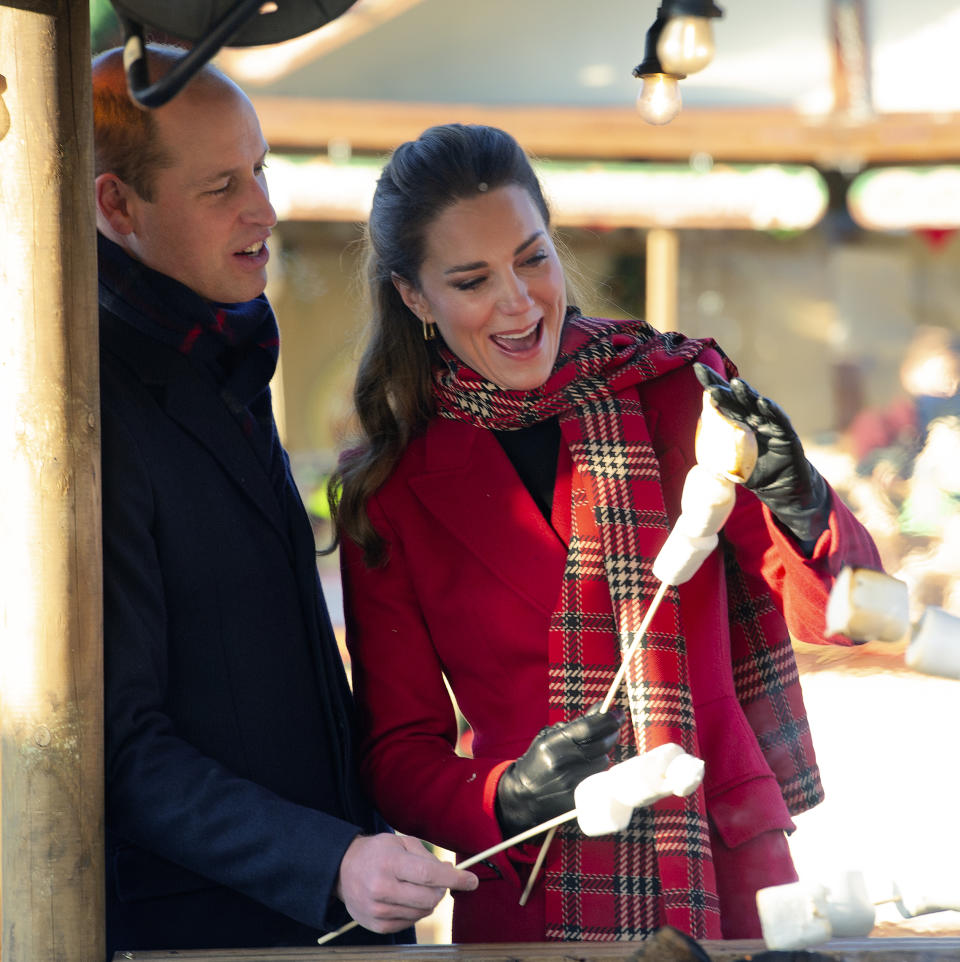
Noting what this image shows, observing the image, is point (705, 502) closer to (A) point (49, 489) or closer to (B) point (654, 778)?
(B) point (654, 778)

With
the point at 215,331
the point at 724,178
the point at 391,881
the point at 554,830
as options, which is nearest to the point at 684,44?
the point at 215,331

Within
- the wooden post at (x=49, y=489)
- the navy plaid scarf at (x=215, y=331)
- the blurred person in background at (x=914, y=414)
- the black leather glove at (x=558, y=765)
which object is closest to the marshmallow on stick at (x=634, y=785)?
the black leather glove at (x=558, y=765)

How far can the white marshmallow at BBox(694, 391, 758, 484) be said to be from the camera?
1424mm

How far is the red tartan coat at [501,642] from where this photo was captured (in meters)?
1.79

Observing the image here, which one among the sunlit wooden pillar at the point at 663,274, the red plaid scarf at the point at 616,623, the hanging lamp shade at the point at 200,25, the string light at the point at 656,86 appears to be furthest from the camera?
the sunlit wooden pillar at the point at 663,274

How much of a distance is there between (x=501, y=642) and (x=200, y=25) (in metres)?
1.00

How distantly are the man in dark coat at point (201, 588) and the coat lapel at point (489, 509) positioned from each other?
0.25m

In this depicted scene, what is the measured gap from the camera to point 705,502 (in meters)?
1.45

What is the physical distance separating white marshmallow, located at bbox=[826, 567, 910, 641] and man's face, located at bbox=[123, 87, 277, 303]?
1.04 meters

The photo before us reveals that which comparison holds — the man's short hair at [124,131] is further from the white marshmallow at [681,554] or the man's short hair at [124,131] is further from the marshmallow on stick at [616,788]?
the marshmallow on stick at [616,788]

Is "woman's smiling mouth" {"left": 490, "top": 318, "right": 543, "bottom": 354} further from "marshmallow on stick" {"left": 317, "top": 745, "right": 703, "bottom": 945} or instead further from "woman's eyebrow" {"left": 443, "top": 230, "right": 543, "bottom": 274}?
"marshmallow on stick" {"left": 317, "top": 745, "right": 703, "bottom": 945}

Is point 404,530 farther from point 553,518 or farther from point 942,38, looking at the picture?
point 942,38

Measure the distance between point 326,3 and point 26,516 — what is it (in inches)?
30.2

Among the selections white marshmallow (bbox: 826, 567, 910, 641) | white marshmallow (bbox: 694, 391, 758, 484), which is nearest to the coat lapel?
white marshmallow (bbox: 694, 391, 758, 484)
